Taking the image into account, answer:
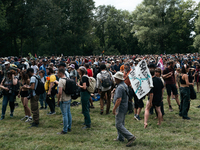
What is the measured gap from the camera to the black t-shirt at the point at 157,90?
6.13m

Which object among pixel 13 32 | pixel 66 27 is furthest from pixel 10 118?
pixel 66 27

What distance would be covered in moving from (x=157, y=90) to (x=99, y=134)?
2.30 metres

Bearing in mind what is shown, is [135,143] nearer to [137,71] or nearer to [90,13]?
[137,71]

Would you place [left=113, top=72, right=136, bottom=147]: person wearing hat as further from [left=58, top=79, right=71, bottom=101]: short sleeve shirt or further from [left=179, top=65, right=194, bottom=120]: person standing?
[left=179, top=65, right=194, bottom=120]: person standing

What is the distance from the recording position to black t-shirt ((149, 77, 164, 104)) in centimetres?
613

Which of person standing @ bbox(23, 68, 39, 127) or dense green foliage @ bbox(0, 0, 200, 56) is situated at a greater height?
dense green foliage @ bbox(0, 0, 200, 56)

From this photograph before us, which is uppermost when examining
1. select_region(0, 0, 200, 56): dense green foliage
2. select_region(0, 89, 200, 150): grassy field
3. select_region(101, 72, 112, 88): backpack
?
select_region(0, 0, 200, 56): dense green foliage

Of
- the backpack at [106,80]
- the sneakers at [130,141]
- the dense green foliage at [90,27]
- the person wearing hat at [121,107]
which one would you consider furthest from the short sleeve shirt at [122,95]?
the dense green foliage at [90,27]

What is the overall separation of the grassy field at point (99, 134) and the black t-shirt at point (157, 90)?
94 centimetres

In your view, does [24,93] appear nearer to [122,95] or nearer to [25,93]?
[25,93]

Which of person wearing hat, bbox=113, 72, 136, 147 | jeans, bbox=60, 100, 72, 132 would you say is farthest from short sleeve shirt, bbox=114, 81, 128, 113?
jeans, bbox=60, 100, 72, 132

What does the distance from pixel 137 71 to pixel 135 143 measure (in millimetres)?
2002

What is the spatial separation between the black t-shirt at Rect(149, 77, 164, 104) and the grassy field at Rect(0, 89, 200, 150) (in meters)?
0.94

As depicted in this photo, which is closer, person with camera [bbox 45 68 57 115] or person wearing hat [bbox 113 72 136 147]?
person wearing hat [bbox 113 72 136 147]
